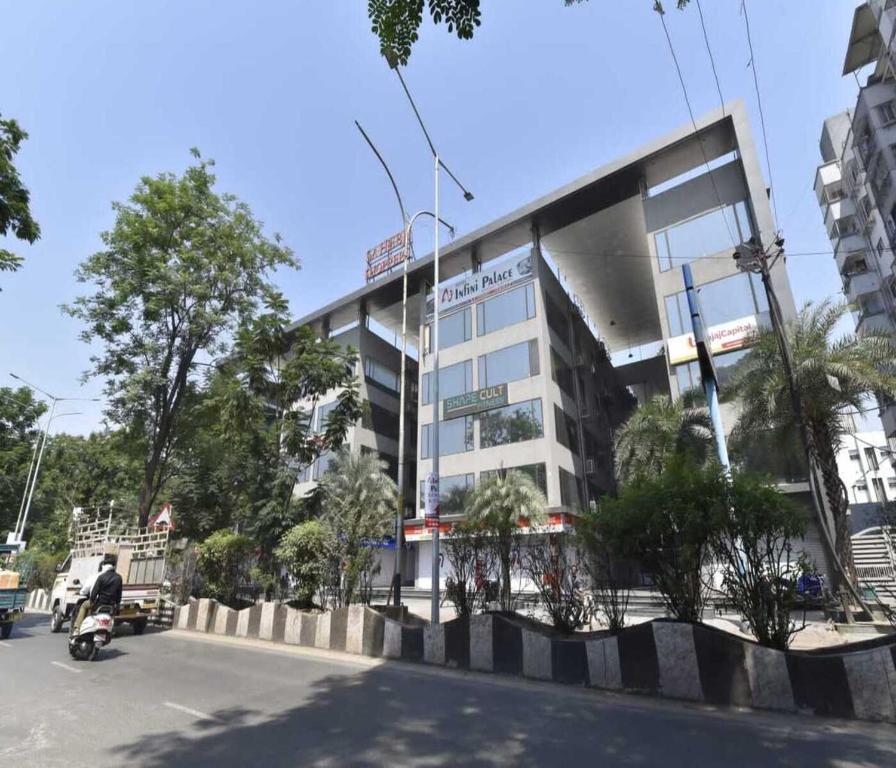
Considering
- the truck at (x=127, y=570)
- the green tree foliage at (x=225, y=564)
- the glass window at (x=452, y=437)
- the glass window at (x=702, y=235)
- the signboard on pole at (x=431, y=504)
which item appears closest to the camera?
the signboard on pole at (x=431, y=504)

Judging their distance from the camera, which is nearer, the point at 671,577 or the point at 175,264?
the point at 671,577

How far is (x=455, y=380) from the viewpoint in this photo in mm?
35938

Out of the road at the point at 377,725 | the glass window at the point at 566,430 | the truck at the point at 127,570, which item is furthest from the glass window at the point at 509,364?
the road at the point at 377,725

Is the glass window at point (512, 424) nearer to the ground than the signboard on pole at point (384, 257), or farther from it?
nearer to the ground

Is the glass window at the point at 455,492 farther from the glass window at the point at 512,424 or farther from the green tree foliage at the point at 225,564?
the green tree foliage at the point at 225,564

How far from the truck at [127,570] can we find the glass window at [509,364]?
2144 centimetres

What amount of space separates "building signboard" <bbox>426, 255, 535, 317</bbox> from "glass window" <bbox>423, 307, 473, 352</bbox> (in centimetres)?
61

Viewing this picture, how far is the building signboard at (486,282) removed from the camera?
35000mm

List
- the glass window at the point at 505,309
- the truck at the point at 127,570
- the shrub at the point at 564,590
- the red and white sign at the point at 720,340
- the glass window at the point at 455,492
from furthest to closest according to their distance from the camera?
the glass window at the point at 505,309, the glass window at the point at 455,492, the red and white sign at the point at 720,340, the truck at the point at 127,570, the shrub at the point at 564,590

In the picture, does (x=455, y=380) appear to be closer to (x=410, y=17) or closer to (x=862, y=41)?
(x=862, y=41)

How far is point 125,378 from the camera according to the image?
65.1 ft

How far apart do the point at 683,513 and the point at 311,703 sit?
17.1 ft

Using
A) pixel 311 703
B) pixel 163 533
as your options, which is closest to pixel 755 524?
pixel 311 703

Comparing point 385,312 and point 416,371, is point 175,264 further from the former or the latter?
point 416,371
